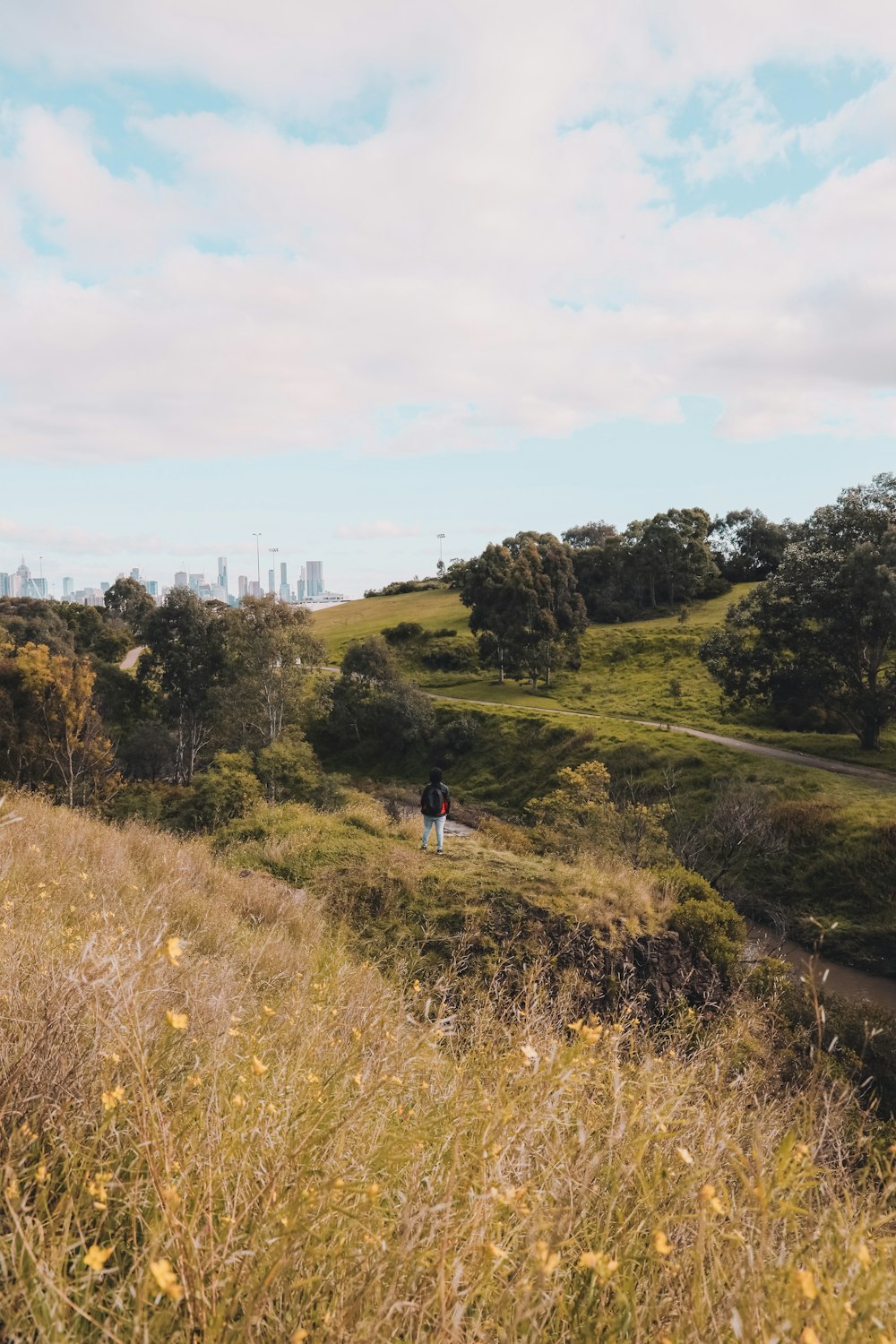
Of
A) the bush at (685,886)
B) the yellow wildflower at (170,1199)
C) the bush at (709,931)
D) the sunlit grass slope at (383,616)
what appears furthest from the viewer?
the sunlit grass slope at (383,616)

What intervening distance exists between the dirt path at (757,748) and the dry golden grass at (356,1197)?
26.8 metres

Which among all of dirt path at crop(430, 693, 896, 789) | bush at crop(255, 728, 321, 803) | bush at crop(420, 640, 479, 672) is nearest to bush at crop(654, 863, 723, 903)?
dirt path at crop(430, 693, 896, 789)

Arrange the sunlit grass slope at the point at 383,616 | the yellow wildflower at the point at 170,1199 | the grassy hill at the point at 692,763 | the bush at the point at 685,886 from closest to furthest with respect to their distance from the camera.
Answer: the yellow wildflower at the point at 170,1199 → the bush at the point at 685,886 → the grassy hill at the point at 692,763 → the sunlit grass slope at the point at 383,616

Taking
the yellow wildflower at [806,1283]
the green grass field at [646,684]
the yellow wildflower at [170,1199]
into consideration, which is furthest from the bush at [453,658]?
the yellow wildflower at [806,1283]

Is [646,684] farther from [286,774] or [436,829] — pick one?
[436,829]

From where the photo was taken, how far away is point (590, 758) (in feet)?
107

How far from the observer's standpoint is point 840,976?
59.7 feet

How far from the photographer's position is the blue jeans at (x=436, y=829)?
13.2 meters

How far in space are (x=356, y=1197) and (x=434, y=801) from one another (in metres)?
11.1

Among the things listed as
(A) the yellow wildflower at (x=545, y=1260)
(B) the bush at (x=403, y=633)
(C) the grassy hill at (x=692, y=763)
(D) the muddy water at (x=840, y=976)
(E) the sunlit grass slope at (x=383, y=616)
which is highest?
(E) the sunlit grass slope at (x=383, y=616)

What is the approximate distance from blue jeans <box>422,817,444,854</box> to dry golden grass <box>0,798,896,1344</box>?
31.1 feet

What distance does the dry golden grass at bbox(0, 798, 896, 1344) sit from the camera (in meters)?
1.65

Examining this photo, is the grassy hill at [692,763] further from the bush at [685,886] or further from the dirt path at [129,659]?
the dirt path at [129,659]

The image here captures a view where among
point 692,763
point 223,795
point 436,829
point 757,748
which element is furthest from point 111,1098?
point 757,748
